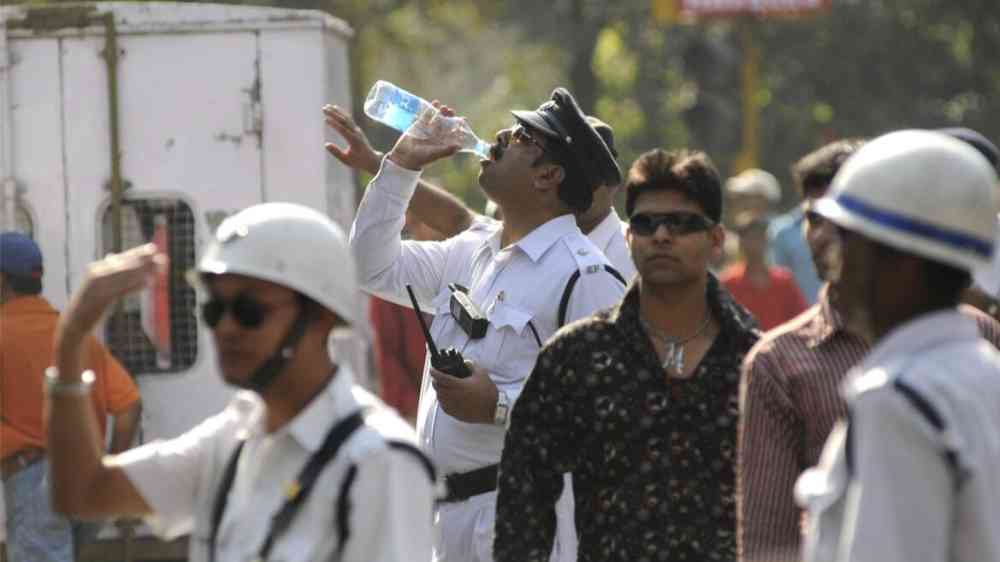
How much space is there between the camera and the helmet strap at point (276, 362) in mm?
4625

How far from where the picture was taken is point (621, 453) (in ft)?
20.0

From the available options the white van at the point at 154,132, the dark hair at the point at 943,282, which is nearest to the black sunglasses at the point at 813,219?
the dark hair at the point at 943,282

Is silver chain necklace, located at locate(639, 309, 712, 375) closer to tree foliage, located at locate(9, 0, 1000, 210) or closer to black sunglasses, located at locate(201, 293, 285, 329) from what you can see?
black sunglasses, located at locate(201, 293, 285, 329)

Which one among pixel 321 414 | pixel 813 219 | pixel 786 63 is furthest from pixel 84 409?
pixel 786 63

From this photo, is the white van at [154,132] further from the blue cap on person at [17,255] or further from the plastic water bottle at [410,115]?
the plastic water bottle at [410,115]

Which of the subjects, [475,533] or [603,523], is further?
[475,533]

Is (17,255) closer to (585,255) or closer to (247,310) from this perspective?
(585,255)

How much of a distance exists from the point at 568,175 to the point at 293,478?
11.0 feet

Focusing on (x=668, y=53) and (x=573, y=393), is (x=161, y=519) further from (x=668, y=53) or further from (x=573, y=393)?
(x=668, y=53)

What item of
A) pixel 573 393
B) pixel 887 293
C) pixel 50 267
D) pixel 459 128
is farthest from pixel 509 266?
pixel 50 267

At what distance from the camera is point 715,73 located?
2891 cm

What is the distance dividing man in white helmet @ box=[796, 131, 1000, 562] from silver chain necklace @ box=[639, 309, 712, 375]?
1.77 metres

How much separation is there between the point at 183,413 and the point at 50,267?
86 centimetres

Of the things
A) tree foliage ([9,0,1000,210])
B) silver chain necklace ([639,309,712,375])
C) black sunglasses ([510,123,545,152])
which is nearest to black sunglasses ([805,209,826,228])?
silver chain necklace ([639,309,712,375])
